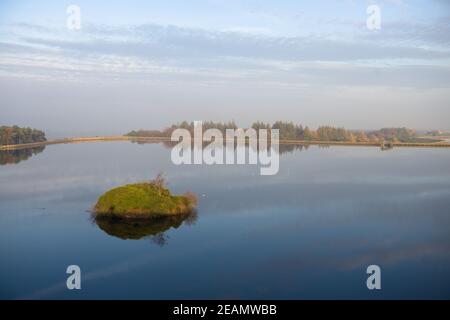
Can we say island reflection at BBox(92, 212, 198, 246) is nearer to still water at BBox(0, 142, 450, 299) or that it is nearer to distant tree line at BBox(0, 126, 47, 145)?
still water at BBox(0, 142, 450, 299)

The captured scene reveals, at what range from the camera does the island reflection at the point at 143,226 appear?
1742 centimetres

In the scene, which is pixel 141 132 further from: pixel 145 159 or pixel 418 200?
pixel 418 200

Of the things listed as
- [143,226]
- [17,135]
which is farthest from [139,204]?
[17,135]

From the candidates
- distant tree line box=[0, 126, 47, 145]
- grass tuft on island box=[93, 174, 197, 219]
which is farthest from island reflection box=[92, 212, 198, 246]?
distant tree line box=[0, 126, 47, 145]

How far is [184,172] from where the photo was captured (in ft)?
122

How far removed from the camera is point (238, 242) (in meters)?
17.1

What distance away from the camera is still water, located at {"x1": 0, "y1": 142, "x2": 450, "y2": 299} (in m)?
13.0

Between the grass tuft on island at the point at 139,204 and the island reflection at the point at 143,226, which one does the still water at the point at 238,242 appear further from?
the grass tuft on island at the point at 139,204

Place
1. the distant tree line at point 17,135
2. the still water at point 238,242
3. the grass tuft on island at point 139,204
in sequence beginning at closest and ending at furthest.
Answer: the still water at point 238,242 → the grass tuft on island at point 139,204 → the distant tree line at point 17,135

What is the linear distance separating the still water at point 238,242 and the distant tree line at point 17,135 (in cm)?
2434

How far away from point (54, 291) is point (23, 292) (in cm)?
78

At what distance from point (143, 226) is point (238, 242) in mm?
3843

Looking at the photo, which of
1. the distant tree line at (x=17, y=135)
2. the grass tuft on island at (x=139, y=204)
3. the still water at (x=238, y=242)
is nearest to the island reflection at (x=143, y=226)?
the still water at (x=238, y=242)

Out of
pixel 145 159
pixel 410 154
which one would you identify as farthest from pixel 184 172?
pixel 410 154
